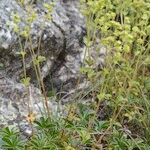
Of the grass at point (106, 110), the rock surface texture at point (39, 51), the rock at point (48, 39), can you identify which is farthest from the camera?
the rock at point (48, 39)

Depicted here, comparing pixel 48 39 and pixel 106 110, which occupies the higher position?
pixel 48 39

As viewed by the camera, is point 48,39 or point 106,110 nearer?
point 106,110

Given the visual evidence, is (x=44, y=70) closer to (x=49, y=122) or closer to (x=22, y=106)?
(x=22, y=106)

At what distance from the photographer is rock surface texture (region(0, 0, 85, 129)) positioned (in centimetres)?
264

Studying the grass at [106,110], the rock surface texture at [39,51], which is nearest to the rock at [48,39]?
the rock surface texture at [39,51]

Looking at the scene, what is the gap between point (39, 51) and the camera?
2.87 metres

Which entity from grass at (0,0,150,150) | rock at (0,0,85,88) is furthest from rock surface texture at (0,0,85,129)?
grass at (0,0,150,150)

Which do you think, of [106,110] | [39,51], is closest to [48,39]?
[39,51]

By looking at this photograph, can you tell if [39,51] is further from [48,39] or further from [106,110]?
[106,110]

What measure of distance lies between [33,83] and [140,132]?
0.72 m

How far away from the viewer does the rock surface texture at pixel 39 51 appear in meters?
2.64

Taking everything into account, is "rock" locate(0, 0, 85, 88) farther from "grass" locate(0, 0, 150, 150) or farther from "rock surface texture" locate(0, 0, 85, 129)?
"grass" locate(0, 0, 150, 150)

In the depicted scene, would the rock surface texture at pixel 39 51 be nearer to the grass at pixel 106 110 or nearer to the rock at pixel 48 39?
the rock at pixel 48 39

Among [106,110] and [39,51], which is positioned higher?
[39,51]
